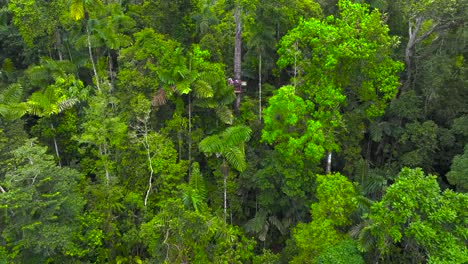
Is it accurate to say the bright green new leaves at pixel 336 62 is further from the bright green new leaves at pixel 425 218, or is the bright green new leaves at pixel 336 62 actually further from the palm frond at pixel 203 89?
the bright green new leaves at pixel 425 218

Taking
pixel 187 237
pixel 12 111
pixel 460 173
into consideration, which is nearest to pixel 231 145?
pixel 187 237

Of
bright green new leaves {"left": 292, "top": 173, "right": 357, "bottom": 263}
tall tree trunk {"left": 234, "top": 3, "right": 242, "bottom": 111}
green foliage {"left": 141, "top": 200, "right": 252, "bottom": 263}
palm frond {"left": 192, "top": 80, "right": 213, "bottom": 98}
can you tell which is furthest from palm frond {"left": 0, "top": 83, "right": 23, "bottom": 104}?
bright green new leaves {"left": 292, "top": 173, "right": 357, "bottom": 263}

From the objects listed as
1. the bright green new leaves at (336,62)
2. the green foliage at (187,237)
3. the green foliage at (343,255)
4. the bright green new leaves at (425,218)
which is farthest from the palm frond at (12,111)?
the bright green new leaves at (425,218)

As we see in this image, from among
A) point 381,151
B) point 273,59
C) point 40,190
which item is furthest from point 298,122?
point 40,190

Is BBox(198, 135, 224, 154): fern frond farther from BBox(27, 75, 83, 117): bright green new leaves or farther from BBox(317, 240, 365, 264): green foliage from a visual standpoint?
BBox(27, 75, 83, 117): bright green new leaves

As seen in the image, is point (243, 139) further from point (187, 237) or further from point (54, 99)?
point (54, 99)

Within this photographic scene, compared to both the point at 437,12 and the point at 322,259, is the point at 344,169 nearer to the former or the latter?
the point at 322,259
